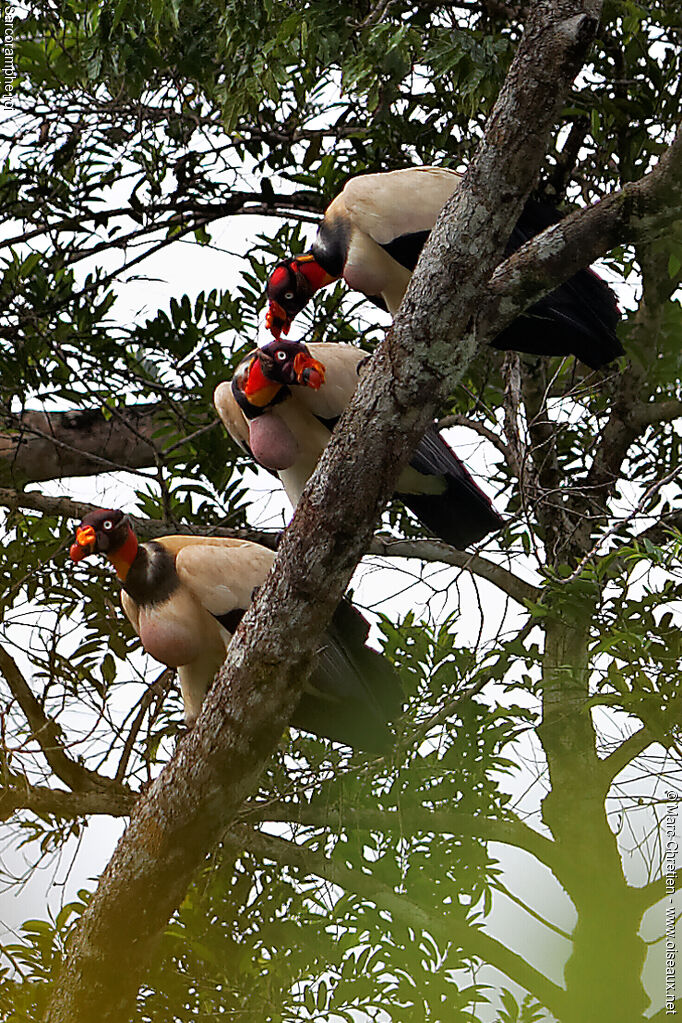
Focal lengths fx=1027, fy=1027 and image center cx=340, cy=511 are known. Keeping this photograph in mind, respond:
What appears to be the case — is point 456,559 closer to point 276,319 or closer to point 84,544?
point 276,319

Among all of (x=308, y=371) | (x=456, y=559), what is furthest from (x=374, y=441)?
(x=456, y=559)

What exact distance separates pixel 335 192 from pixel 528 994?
5.03ft

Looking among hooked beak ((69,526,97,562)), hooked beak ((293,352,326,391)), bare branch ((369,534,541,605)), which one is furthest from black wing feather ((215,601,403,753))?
bare branch ((369,534,541,605))

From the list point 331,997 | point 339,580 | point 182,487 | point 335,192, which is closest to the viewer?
point 339,580

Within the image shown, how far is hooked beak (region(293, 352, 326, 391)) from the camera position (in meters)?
1.57

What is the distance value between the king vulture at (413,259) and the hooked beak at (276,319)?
0.35ft

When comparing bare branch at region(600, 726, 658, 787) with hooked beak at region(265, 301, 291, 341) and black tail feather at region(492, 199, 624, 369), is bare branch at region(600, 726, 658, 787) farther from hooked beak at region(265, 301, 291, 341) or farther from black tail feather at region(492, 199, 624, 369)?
hooked beak at region(265, 301, 291, 341)

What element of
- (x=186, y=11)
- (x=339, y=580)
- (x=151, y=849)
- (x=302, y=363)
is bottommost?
(x=151, y=849)

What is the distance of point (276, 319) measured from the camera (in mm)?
1726

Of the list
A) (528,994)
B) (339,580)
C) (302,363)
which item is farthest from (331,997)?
(302,363)

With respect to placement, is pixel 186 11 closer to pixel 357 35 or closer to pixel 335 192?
pixel 357 35

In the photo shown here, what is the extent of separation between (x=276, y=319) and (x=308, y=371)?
0.19 meters

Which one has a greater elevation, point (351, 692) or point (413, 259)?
point (413, 259)

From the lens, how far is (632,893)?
1.63 m
